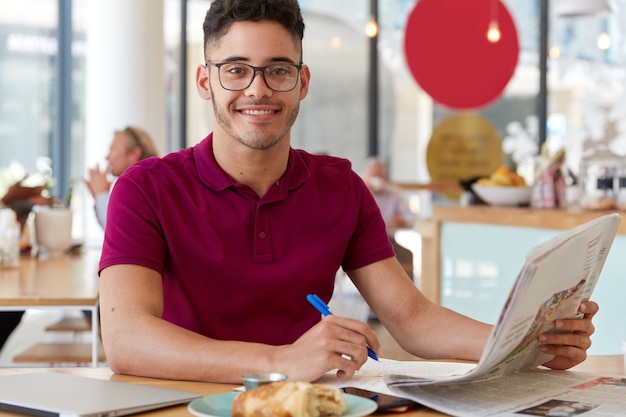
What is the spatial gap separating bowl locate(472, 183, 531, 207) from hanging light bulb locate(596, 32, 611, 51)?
4.35 metres

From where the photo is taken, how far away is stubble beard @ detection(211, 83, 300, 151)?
1772mm

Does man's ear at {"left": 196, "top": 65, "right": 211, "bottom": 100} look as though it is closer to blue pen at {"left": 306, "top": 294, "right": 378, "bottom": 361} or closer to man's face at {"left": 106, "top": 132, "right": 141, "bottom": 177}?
blue pen at {"left": 306, "top": 294, "right": 378, "bottom": 361}

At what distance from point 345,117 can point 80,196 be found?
2.57 metres

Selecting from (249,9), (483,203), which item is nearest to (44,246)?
(483,203)

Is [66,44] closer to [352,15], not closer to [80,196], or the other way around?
[80,196]

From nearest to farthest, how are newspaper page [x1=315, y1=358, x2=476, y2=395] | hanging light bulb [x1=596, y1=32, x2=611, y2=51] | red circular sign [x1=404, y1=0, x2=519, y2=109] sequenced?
1. newspaper page [x1=315, y1=358, x2=476, y2=395]
2. red circular sign [x1=404, y1=0, x2=519, y2=109]
3. hanging light bulb [x1=596, y1=32, x2=611, y2=51]

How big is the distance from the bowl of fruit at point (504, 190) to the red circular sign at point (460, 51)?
6.62 feet

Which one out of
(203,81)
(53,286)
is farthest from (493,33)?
(203,81)

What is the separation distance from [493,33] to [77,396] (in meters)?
6.20

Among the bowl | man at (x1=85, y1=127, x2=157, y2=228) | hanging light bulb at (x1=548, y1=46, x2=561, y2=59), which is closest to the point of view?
the bowl

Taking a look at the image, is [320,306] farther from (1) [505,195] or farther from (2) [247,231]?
(1) [505,195]

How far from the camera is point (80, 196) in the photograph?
802 centimetres

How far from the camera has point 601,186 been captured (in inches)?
163

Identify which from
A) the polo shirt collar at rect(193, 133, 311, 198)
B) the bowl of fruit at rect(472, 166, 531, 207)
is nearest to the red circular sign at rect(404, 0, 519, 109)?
the bowl of fruit at rect(472, 166, 531, 207)
